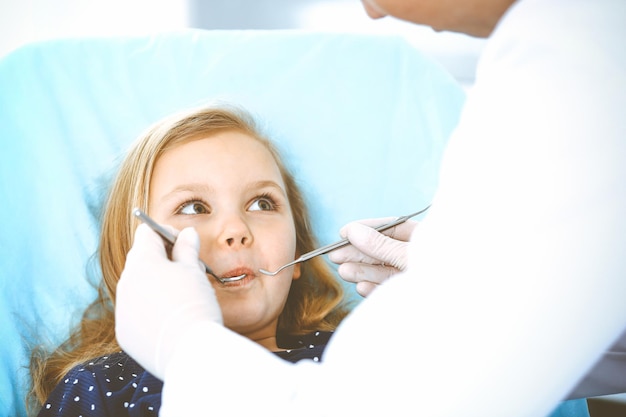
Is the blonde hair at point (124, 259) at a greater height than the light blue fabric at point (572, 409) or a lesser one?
greater

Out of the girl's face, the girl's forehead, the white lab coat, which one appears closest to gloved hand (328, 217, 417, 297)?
the girl's face

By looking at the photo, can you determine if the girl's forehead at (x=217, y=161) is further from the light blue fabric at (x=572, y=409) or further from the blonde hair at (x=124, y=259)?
the light blue fabric at (x=572, y=409)

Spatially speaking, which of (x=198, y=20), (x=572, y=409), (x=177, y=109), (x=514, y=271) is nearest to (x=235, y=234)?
(x=177, y=109)

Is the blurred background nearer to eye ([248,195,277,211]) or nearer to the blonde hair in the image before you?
the blonde hair

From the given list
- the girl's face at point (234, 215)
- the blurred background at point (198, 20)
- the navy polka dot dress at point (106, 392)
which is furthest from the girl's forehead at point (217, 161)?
the blurred background at point (198, 20)

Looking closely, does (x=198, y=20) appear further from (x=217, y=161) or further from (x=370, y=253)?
(x=370, y=253)

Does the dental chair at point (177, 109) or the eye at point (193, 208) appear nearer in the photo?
the eye at point (193, 208)

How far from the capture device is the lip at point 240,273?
1.17 meters

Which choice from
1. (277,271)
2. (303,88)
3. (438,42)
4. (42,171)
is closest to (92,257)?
(42,171)

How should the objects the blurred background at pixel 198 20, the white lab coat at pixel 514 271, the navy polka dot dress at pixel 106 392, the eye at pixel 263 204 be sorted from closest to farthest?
the white lab coat at pixel 514 271, the navy polka dot dress at pixel 106 392, the eye at pixel 263 204, the blurred background at pixel 198 20

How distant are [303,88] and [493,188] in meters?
1.02

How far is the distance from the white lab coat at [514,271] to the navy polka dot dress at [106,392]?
458 millimetres

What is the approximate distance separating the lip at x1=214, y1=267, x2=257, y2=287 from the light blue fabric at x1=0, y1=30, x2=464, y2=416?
0.38 meters

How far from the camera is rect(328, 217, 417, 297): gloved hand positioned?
3.90 ft
